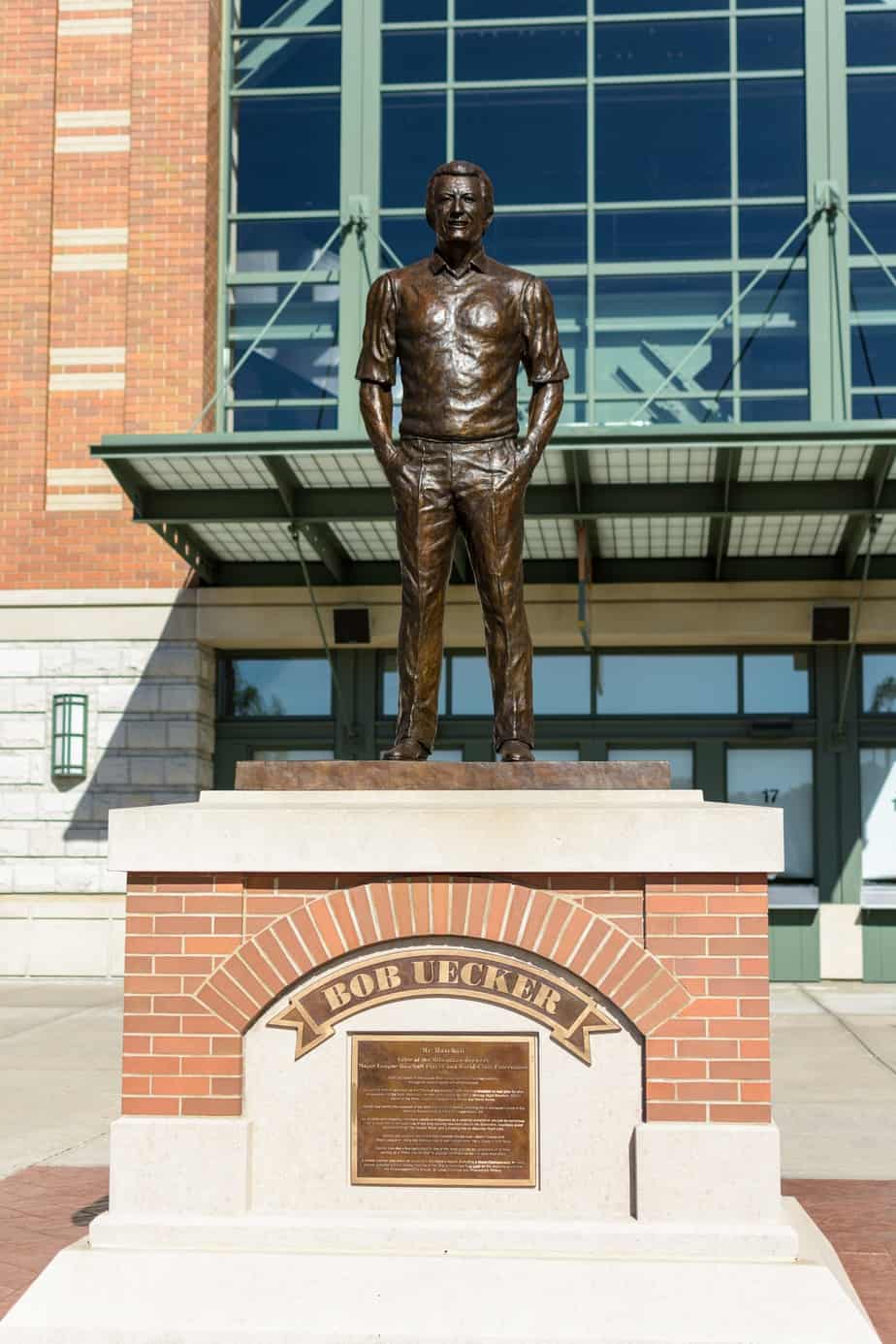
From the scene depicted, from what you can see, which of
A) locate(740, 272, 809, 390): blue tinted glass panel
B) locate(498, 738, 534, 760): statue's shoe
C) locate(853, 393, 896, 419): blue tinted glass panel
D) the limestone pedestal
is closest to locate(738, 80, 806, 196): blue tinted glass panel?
locate(740, 272, 809, 390): blue tinted glass panel

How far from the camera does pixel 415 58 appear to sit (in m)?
18.3

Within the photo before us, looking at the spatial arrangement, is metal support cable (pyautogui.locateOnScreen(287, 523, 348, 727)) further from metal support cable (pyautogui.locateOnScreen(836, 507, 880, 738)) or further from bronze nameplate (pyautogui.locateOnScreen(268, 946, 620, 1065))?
bronze nameplate (pyautogui.locateOnScreen(268, 946, 620, 1065))

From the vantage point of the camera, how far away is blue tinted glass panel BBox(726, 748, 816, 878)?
1841 cm

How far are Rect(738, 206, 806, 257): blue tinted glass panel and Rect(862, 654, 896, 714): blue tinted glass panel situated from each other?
4867 millimetres

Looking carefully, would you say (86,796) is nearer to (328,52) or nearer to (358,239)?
(358,239)

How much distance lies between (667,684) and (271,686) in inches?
192

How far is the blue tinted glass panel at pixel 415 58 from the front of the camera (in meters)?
18.2

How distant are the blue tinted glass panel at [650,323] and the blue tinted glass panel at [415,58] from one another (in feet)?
10.9

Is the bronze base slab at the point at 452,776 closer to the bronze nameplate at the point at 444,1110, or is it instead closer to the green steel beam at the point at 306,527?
the bronze nameplate at the point at 444,1110

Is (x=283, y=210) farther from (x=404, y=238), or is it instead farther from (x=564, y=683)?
(x=564, y=683)

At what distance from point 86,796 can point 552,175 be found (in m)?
9.07

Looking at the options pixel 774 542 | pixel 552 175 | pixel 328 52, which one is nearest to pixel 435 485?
pixel 774 542

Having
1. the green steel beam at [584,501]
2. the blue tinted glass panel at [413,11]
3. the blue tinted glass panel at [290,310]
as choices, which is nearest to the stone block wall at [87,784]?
the green steel beam at [584,501]

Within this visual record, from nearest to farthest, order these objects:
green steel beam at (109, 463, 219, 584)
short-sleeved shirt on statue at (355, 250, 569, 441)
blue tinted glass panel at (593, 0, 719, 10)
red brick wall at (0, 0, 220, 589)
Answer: short-sleeved shirt on statue at (355, 250, 569, 441)
green steel beam at (109, 463, 219, 584)
blue tinted glass panel at (593, 0, 719, 10)
red brick wall at (0, 0, 220, 589)
